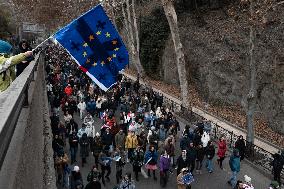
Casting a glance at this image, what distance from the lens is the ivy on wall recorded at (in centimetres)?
3912

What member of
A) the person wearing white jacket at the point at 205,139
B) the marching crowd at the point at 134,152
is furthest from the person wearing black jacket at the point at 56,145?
the person wearing white jacket at the point at 205,139

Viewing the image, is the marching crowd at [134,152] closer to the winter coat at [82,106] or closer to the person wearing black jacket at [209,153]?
the person wearing black jacket at [209,153]

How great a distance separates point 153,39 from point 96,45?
2954 centimetres

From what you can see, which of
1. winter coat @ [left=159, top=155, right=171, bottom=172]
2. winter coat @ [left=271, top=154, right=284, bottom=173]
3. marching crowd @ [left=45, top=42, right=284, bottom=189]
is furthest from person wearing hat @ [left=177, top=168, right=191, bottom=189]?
winter coat @ [left=271, top=154, right=284, bottom=173]

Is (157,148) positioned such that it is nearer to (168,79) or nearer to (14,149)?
(14,149)

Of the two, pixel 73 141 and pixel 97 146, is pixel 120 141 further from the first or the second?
pixel 73 141

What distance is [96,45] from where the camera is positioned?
36.5 ft

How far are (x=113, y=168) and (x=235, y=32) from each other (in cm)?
1464

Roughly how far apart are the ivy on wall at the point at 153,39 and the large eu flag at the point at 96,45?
2725cm

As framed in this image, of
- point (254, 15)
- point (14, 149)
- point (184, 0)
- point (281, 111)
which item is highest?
point (184, 0)

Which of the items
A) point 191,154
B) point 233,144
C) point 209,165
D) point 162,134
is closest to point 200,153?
point 209,165

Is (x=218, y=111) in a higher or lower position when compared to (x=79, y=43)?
lower

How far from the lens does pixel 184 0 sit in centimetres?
3662

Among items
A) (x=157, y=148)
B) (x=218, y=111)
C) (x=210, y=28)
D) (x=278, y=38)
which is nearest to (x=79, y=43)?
(x=157, y=148)
